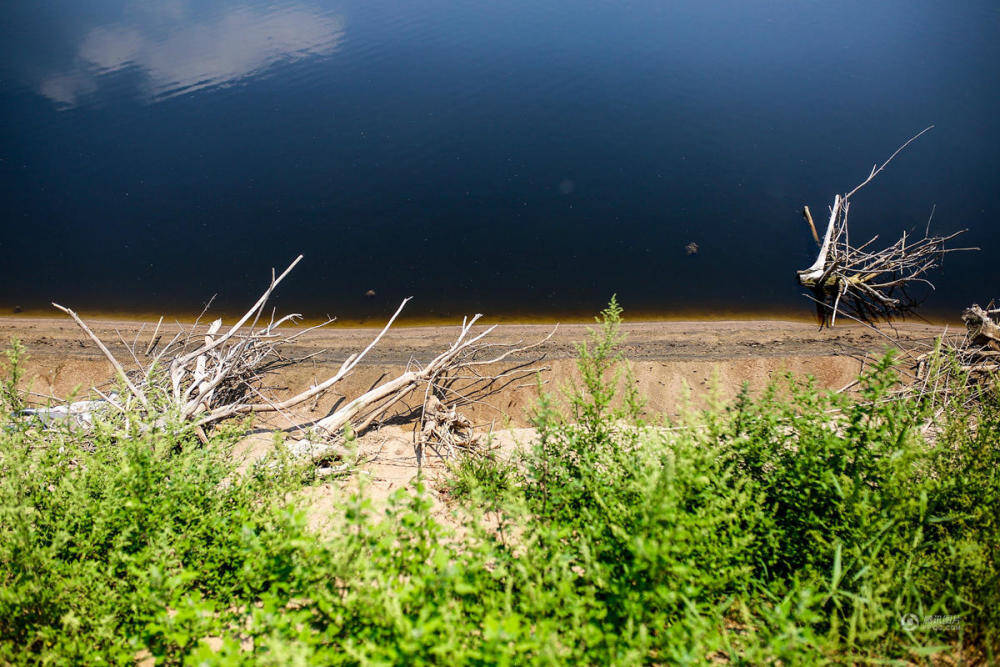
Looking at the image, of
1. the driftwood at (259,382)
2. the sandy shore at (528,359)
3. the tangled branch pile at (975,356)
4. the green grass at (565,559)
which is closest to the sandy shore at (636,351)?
the sandy shore at (528,359)

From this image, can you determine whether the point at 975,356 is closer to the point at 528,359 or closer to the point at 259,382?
the point at 528,359

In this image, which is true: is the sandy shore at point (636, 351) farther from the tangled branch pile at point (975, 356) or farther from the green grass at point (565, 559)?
the green grass at point (565, 559)

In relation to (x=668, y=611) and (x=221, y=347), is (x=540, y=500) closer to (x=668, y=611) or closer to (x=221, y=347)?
(x=668, y=611)

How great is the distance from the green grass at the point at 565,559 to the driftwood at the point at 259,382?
56.4 inches

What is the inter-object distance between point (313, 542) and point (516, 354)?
515 cm

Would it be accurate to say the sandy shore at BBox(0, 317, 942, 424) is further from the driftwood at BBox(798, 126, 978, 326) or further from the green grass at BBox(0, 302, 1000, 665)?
the green grass at BBox(0, 302, 1000, 665)

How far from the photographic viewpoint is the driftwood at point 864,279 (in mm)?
8539

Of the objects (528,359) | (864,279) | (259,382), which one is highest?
(864,279)

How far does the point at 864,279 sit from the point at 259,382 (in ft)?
32.7

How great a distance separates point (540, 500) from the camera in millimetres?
3787

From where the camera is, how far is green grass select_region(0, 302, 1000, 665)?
2.53 m

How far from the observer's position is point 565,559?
2.82 metres

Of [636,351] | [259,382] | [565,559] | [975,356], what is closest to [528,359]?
[636,351]

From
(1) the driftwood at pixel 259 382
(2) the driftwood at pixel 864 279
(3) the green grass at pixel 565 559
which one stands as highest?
(2) the driftwood at pixel 864 279
